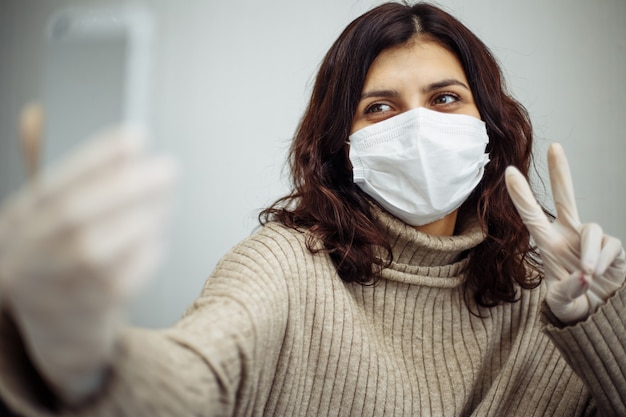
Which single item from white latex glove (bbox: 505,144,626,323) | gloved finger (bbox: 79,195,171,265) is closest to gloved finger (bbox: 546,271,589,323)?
white latex glove (bbox: 505,144,626,323)

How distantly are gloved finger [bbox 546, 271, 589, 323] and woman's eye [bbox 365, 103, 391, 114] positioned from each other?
16.5 inches

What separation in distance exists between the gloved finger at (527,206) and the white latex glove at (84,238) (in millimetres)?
582

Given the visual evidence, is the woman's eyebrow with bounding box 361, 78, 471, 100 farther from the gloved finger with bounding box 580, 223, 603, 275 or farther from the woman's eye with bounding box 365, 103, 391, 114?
the gloved finger with bounding box 580, 223, 603, 275

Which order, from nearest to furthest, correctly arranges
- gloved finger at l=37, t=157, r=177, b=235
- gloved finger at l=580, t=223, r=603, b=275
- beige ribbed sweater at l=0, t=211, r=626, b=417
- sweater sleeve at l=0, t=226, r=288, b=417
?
gloved finger at l=37, t=157, r=177, b=235 < sweater sleeve at l=0, t=226, r=288, b=417 < beige ribbed sweater at l=0, t=211, r=626, b=417 < gloved finger at l=580, t=223, r=603, b=275

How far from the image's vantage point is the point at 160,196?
474 millimetres

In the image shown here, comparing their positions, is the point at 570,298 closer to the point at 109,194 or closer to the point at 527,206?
the point at 527,206

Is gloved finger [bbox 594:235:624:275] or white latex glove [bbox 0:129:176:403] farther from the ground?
white latex glove [bbox 0:129:176:403]

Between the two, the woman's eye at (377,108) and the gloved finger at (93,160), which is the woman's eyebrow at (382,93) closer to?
the woman's eye at (377,108)

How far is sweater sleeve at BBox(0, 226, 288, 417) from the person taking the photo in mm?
541

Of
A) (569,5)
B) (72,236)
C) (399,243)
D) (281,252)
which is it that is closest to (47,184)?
(72,236)

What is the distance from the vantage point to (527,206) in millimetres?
918

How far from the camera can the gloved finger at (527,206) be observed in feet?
2.99

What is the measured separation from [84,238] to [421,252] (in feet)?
2.49

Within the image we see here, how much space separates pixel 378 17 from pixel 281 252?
1.66 ft
